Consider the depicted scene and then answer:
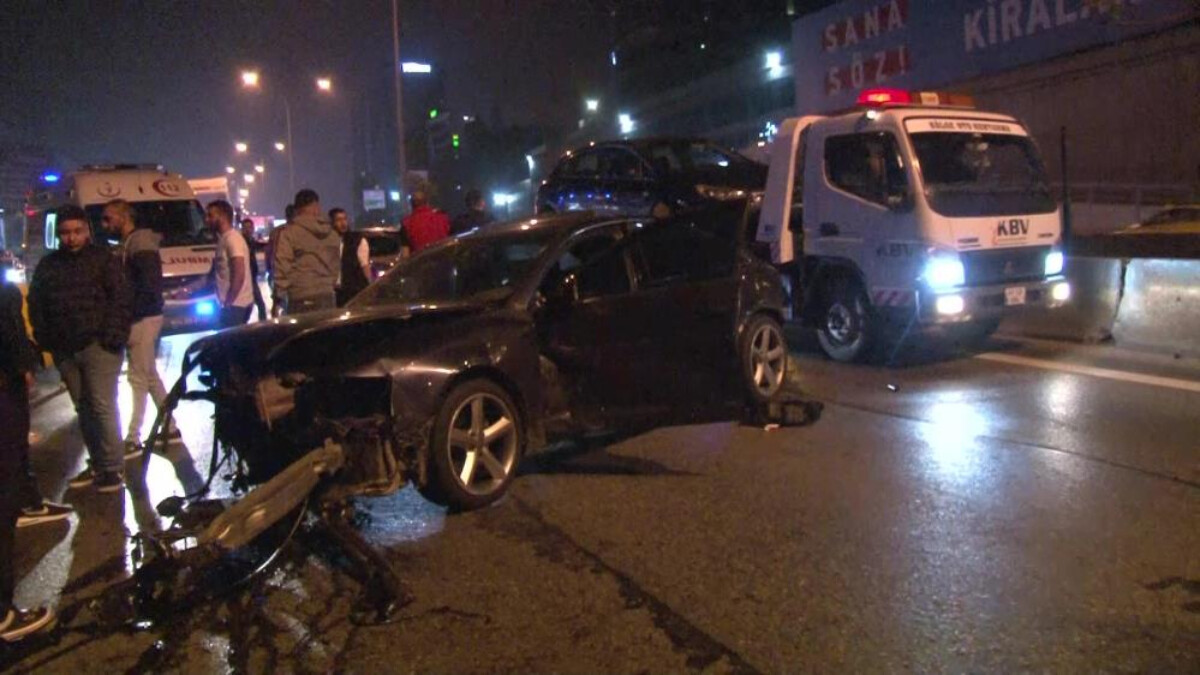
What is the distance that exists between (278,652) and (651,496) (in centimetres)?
243

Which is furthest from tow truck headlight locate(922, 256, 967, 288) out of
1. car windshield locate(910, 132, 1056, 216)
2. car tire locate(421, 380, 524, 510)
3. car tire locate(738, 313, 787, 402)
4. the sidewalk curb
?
the sidewalk curb

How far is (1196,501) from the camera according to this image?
5.37m

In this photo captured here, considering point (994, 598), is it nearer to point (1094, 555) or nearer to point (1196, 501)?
point (1094, 555)

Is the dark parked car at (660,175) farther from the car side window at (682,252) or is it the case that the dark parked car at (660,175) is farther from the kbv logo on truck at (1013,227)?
the car side window at (682,252)

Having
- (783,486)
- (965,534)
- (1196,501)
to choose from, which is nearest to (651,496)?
(783,486)

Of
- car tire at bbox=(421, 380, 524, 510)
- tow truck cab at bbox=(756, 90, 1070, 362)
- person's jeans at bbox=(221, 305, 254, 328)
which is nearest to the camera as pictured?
car tire at bbox=(421, 380, 524, 510)

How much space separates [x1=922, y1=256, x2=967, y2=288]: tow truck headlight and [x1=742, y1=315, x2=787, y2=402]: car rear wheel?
1.88 m

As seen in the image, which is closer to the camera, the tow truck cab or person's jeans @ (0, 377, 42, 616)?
person's jeans @ (0, 377, 42, 616)

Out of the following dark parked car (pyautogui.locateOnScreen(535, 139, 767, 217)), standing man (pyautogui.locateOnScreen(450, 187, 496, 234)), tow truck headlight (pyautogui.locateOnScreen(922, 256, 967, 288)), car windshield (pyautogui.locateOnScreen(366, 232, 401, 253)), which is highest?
dark parked car (pyautogui.locateOnScreen(535, 139, 767, 217))

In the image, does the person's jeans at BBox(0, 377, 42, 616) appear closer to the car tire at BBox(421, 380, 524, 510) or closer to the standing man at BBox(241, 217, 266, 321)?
the car tire at BBox(421, 380, 524, 510)

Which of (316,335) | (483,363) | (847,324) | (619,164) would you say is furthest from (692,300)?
(619,164)

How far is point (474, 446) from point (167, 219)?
12476mm

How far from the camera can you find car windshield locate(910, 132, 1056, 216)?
9.22m

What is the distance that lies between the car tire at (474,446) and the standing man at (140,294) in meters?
2.67
